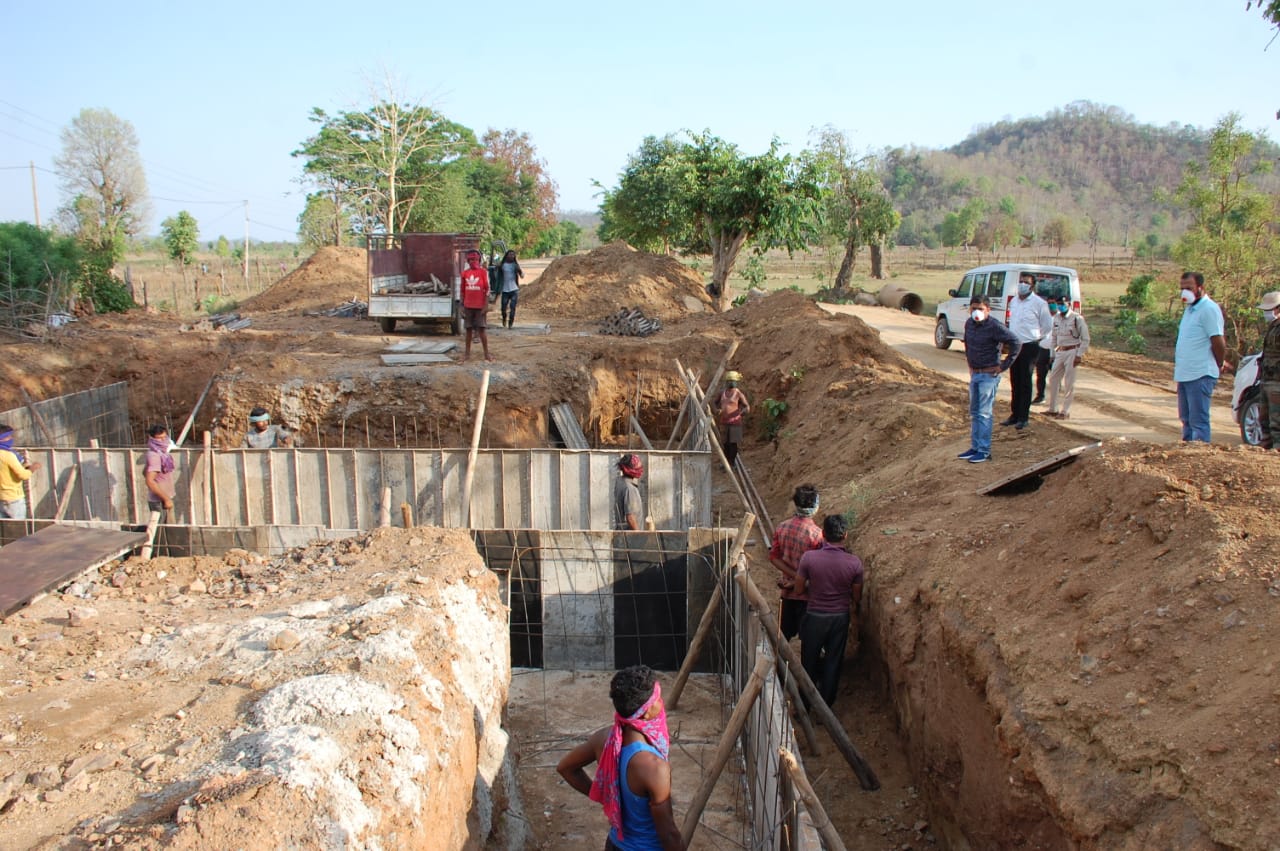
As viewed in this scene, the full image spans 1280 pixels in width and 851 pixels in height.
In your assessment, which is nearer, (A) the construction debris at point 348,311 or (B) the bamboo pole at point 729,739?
(B) the bamboo pole at point 729,739

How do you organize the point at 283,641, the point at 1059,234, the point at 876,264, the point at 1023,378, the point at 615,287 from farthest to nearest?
the point at 1059,234 < the point at 876,264 < the point at 615,287 < the point at 1023,378 < the point at 283,641

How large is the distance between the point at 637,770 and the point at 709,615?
2958mm

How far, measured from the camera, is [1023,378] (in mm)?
8758

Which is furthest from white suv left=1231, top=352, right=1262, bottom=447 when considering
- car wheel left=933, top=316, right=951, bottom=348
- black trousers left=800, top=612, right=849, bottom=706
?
car wheel left=933, top=316, right=951, bottom=348

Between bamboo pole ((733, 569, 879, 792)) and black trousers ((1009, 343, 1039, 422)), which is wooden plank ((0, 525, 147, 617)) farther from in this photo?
black trousers ((1009, 343, 1039, 422))

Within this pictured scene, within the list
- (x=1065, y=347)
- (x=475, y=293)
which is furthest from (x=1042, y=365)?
(x=475, y=293)

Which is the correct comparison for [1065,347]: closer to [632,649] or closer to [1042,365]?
[1042,365]

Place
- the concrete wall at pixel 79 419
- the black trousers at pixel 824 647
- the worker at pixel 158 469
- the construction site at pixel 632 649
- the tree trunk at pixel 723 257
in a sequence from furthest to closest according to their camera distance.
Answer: the tree trunk at pixel 723 257, the concrete wall at pixel 79 419, the worker at pixel 158 469, the black trousers at pixel 824 647, the construction site at pixel 632 649

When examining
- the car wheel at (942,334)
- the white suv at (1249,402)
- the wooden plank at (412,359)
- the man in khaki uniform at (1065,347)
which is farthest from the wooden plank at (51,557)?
the car wheel at (942,334)

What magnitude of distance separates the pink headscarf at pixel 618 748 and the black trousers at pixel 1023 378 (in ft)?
21.1

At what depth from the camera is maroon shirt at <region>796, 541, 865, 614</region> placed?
6.11m

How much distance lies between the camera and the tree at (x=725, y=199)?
22.8 meters

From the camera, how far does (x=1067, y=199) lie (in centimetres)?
8600

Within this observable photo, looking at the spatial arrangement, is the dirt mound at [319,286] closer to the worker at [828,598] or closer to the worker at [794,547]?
the worker at [794,547]
